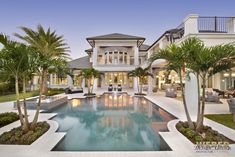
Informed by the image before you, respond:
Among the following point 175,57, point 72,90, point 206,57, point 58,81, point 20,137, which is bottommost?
point 20,137

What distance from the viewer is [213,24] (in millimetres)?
11789

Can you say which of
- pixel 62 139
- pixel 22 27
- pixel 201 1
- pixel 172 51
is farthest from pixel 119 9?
pixel 62 139

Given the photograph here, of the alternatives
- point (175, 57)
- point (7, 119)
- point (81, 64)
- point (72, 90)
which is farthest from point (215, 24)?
point (81, 64)

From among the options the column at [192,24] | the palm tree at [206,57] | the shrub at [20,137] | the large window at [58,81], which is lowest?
the shrub at [20,137]

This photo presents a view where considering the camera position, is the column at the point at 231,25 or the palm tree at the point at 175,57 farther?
the column at the point at 231,25

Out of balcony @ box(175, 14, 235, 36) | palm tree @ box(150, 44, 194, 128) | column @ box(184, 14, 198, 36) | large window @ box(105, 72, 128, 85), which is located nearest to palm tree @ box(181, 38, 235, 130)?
palm tree @ box(150, 44, 194, 128)

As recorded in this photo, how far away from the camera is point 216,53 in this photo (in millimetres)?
6191

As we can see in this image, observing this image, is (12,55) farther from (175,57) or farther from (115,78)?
(115,78)

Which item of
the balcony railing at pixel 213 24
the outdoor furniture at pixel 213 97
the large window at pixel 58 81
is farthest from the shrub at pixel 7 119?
the large window at pixel 58 81

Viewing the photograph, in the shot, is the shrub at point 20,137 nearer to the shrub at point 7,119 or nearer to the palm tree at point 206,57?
the shrub at point 7,119

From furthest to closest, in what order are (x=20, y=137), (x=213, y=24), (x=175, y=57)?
(x=213, y=24) → (x=175, y=57) → (x=20, y=137)

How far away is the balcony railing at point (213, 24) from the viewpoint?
11648 mm

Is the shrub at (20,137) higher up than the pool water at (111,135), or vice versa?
the shrub at (20,137)

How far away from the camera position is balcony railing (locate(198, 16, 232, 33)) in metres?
11.6
